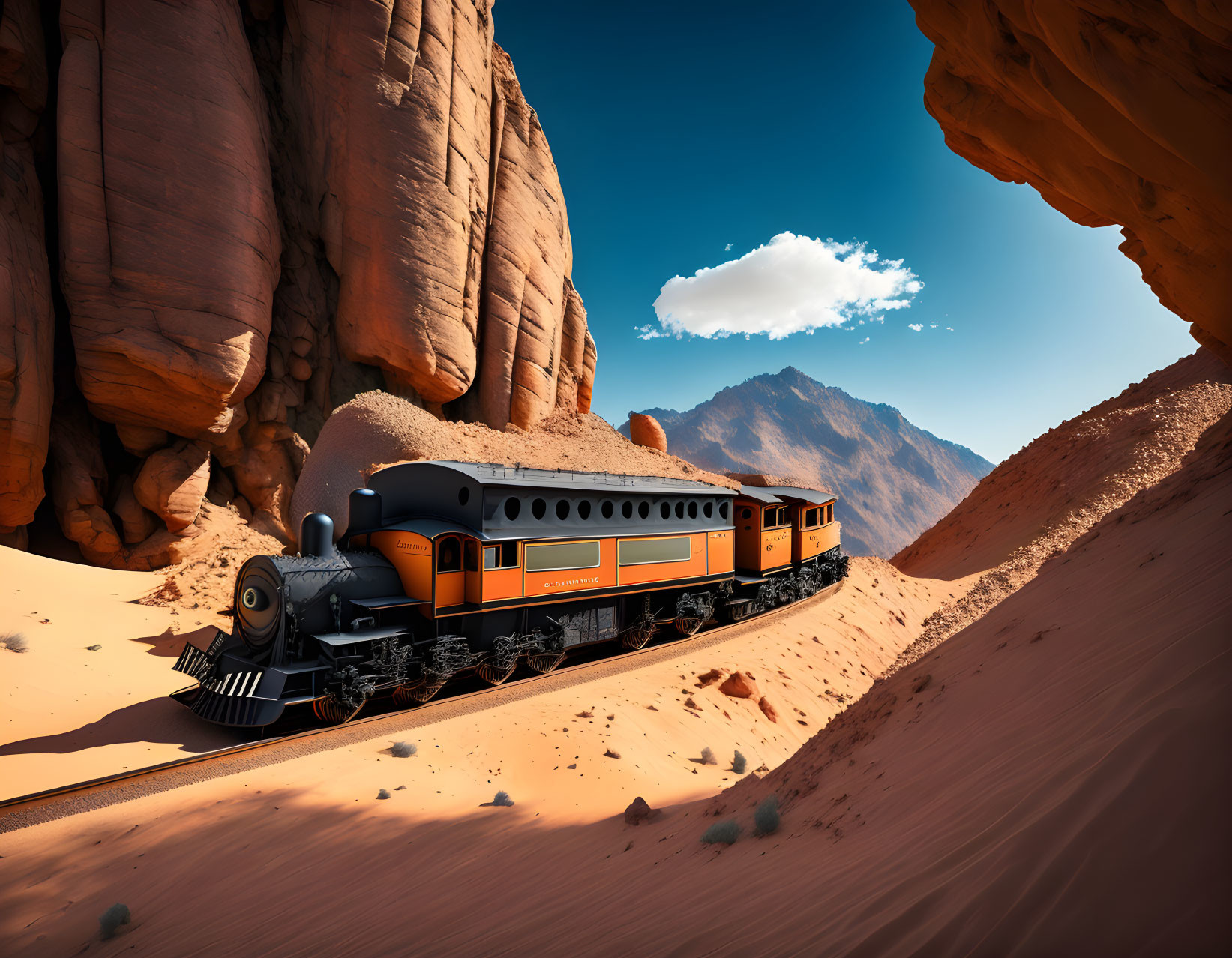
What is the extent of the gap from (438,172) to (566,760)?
87.5 ft

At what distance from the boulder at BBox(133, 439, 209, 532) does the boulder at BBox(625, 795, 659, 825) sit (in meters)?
22.7

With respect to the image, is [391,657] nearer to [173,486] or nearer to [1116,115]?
[1116,115]

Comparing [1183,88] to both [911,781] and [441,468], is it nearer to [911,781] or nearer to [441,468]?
[911,781]

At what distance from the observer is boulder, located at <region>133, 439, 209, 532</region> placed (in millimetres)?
20641

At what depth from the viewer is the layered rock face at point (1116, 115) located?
331 cm

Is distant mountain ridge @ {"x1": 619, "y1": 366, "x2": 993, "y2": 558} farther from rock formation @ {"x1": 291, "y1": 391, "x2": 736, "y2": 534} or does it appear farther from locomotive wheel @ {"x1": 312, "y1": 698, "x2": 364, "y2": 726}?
locomotive wheel @ {"x1": 312, "y1": 698, "x2": 364, "y2": 726}

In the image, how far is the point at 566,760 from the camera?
24.7 ft

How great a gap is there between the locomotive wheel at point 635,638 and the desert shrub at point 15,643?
36.5 ft

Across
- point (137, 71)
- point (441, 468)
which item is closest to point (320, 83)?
point (137, 71)

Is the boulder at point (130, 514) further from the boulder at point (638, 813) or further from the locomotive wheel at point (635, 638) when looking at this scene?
the boulder at point (638, 813)

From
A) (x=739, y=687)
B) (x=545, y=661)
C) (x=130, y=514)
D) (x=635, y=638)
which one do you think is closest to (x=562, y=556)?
(x=545, y=661)

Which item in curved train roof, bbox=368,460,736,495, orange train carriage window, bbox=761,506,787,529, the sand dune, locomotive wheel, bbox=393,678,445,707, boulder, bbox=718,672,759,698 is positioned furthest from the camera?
orange train carriage window, bbox=761,506,787,529

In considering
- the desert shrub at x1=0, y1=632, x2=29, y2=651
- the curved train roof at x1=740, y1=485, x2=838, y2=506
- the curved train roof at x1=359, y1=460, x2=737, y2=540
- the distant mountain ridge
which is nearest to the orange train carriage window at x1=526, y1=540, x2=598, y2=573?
the curved train roof at x1=359, y1=460, x2=737, y2=540

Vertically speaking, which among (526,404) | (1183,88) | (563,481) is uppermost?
(526,404)
